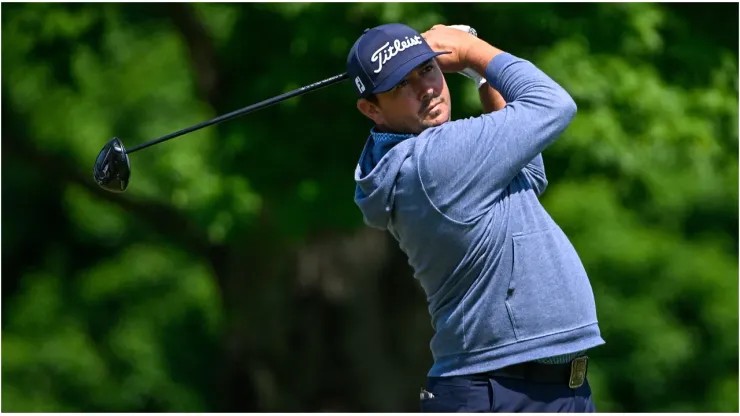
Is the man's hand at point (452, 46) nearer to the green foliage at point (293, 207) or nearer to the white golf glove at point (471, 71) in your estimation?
the white golf glove at point (471, 71)

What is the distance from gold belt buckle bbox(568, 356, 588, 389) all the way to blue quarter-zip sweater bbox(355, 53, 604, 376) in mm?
72

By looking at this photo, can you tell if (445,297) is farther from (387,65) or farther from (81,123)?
(81,123)

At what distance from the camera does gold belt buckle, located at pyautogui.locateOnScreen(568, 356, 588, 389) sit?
3289 mm

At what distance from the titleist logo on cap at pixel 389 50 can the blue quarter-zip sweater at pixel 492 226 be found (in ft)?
0.70

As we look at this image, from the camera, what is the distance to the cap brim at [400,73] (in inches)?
124

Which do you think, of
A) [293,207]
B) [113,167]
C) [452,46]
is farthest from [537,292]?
[293,207]

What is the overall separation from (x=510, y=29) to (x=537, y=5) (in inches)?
8.5

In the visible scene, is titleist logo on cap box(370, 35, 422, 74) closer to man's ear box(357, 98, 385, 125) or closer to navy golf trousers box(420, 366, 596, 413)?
man's ear box(357, 98, 385, 125)

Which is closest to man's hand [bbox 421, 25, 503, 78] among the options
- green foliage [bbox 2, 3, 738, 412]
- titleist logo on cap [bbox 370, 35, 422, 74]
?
titleist logo on cap [bbox 370, 35, 422, 74]

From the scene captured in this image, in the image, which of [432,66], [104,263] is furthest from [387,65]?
[104,263]

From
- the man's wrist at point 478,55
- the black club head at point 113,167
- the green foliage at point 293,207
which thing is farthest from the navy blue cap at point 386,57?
the green foliage at point 293,207

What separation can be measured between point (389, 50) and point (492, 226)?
533mm

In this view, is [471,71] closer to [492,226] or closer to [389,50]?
[389,50]

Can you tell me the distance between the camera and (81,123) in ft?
36.3
